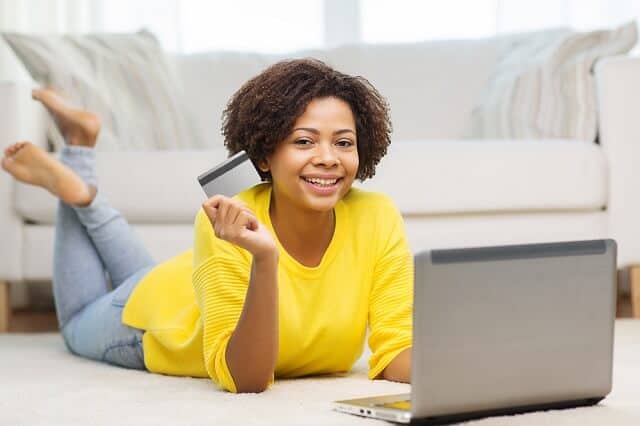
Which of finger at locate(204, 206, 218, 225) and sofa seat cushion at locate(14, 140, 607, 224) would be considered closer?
finger at locate(204, 206, 218, 225)

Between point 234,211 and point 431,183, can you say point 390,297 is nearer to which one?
point 234,211

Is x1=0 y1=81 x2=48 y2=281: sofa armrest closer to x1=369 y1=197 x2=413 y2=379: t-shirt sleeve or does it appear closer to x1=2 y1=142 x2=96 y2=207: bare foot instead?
x1=2 y1=142 x2=96 y2=207: bare foot

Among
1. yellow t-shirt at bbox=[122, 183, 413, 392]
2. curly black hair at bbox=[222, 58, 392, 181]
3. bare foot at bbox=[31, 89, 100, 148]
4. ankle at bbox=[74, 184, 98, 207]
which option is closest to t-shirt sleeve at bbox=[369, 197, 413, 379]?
yellow t-shirt at bbox=[122, 183, 413, 392]

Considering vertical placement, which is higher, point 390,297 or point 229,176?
Result: point 229,176

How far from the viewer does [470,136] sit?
3.25 metres

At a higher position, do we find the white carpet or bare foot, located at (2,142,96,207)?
bare foot, located at (2,142,96,207)

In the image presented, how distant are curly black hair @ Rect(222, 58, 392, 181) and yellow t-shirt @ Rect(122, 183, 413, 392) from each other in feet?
0.26

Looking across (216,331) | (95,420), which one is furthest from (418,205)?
(95,420)

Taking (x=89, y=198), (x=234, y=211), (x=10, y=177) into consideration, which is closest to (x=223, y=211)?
(x=234, y=211)

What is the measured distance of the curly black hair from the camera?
1629 mm

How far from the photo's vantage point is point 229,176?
1.51 meters

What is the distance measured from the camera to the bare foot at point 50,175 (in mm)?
2162

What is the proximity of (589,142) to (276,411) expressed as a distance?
1.63 metres

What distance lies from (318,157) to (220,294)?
237mm
